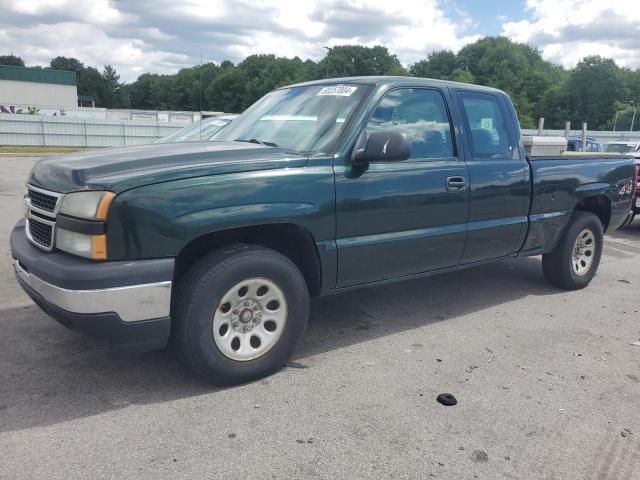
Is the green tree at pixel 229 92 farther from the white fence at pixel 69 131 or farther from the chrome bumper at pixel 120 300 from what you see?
the chrome bumper at pixel 120 300

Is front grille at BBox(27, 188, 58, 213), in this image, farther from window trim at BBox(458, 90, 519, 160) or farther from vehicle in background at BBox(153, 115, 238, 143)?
vehicle in background at BBox(153, 115, 238, 143)

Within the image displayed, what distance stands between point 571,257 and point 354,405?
3491 millimetres

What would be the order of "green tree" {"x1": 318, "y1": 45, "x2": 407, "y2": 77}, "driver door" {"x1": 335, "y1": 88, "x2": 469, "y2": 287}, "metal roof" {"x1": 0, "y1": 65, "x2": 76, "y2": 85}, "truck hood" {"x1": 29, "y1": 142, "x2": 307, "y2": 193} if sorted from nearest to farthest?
1. "truck hood" {"x1": 29, "y1": 142, "x2": 307, "y2": 193}
2. "driver door" {"x1": 335, "y1": 88, "x2": 469, "y2": 287}
3. "metal roof" {"x1": 0, "y1": 65, "x2": 76, "y2": 85}
4. "green tree" {"x1": 318, "y1": 45, "x2": 407, "y2": 77}

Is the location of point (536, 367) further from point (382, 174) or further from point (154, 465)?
point (154, 465)

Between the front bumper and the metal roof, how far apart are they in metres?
76.7

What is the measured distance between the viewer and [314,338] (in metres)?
4.34

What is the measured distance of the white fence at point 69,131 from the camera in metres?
30.2

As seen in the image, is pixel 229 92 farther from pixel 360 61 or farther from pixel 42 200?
pixel 42 200

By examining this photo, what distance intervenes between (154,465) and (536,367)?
2641 mm

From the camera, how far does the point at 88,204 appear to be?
9.73 feet

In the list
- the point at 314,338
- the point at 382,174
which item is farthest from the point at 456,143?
the point at 314,338

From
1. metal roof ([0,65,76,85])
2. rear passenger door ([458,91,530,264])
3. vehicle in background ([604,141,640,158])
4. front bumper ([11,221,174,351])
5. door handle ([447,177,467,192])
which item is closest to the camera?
front bumper ([11,221,174,351])

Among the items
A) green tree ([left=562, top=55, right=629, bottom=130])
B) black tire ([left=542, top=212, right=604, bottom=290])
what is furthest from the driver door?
green tree ([left=562, top=55, right=629, bottom=130])

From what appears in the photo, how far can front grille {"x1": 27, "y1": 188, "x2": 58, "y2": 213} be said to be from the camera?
3204 millimetres
